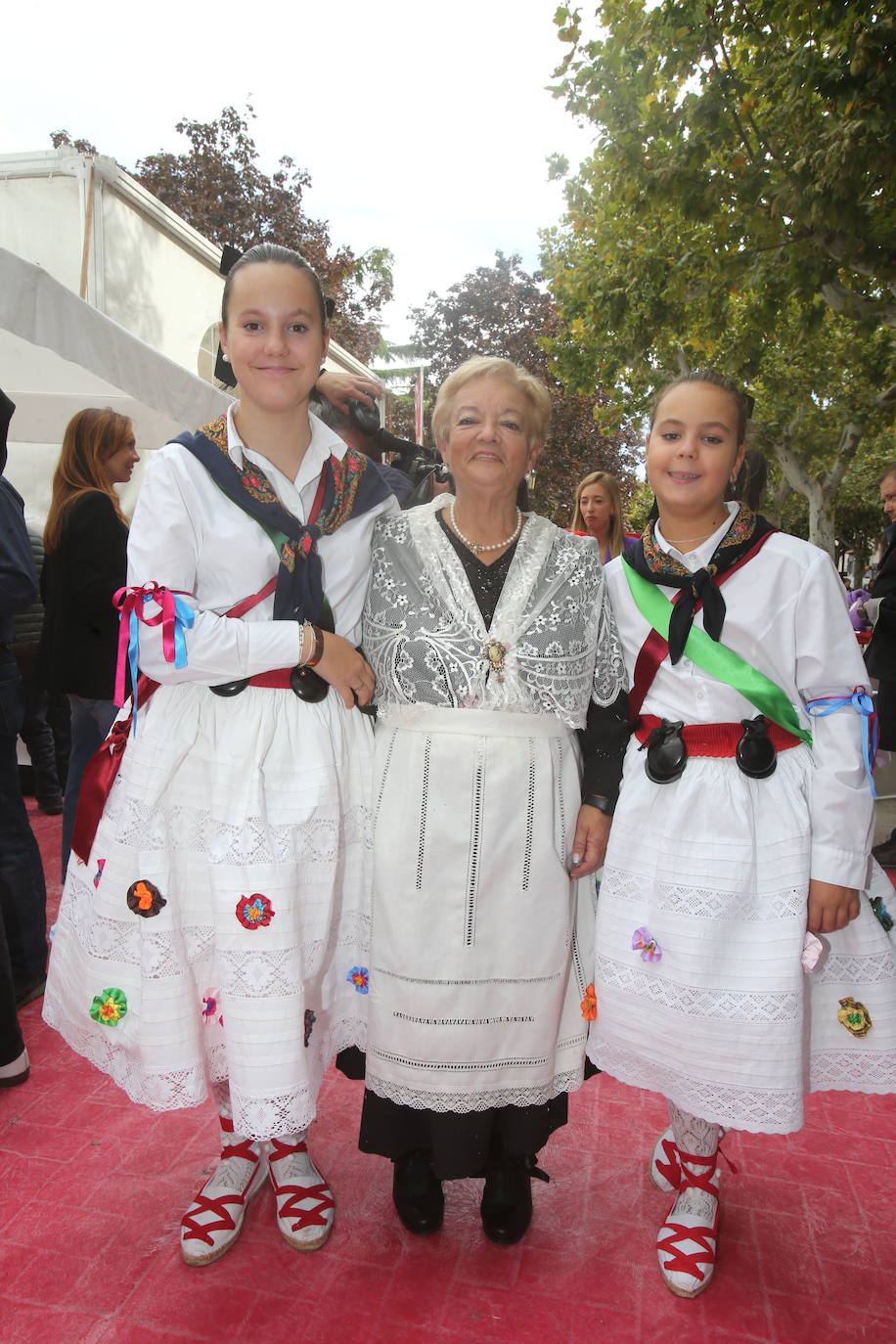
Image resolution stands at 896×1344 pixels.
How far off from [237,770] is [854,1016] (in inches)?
56.7

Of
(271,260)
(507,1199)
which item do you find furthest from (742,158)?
(507,1199)

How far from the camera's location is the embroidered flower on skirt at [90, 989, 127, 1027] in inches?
78.5

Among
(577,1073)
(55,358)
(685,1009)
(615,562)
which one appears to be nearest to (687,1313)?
(577,1073)

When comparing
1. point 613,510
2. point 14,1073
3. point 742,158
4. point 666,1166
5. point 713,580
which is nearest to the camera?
point 713,580

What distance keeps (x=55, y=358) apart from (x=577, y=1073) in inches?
165

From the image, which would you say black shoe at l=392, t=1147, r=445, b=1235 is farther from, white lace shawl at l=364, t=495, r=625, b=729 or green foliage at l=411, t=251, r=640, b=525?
green foliage at l=411, t=251, r=640, b=525

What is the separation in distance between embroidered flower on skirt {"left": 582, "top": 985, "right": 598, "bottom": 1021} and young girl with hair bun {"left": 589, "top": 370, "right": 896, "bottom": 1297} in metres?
0.03

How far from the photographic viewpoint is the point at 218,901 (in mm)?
1914

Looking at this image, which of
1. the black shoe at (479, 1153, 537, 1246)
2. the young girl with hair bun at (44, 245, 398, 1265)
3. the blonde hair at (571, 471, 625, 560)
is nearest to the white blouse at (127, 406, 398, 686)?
the young girl with hair bun at (44, 245, 398, 1265)

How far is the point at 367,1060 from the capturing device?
2.14 meters

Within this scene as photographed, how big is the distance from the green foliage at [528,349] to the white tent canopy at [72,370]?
14.9m

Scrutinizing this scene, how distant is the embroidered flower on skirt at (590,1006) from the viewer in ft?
7.10

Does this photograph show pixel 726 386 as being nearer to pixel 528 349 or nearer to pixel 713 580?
pixel 713 580

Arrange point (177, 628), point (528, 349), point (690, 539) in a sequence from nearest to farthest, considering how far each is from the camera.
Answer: point (177, 628) < point (690, 539) < point (528, 349)
